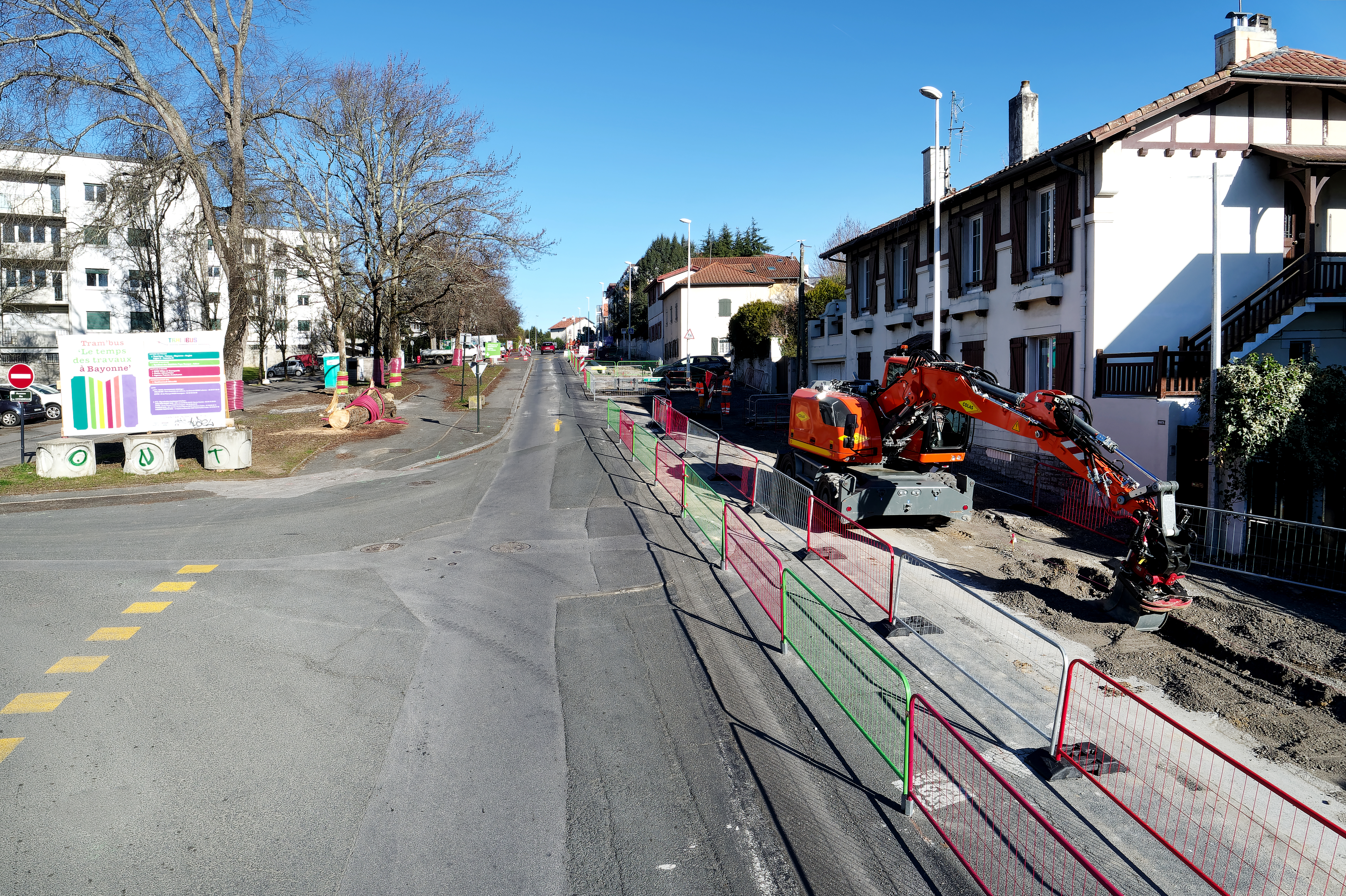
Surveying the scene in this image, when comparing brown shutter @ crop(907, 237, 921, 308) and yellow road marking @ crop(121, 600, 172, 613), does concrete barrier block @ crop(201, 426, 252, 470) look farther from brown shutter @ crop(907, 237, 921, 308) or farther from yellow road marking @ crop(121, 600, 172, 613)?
brown shutter @ crop(907, 237, 921, 308)

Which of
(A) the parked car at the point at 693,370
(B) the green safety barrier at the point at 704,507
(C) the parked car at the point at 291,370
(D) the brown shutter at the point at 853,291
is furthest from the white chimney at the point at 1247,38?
(C) the parked car at the point at 291,370

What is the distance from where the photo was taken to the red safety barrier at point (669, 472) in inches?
705

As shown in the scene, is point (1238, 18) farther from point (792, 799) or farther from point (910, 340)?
point (792, 799)

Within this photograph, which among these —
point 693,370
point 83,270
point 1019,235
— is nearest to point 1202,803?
point 1019,235

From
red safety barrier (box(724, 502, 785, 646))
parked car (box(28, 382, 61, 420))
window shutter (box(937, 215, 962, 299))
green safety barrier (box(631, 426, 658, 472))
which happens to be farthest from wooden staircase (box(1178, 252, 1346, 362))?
parked car (box(28, 382, 61, 420))

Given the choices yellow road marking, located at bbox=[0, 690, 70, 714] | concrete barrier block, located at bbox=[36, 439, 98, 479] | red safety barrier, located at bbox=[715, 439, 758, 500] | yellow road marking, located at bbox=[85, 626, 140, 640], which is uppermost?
concrete barrier block, located at bbox=[36, 439, 98, 479]

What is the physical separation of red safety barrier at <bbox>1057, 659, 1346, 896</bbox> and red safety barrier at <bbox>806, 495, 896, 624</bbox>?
272cm

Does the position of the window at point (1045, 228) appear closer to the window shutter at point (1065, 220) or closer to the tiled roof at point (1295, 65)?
the window shutter at point (1065, 220)

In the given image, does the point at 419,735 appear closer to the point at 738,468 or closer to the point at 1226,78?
the point at 738,468

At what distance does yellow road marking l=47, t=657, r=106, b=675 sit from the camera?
853cm

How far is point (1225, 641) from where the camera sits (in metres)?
9.23

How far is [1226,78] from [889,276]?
1237cm

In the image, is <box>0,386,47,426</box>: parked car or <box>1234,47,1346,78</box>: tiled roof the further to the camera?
<box>0,386,47,426</box>: parked car

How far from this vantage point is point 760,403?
3384 cm
